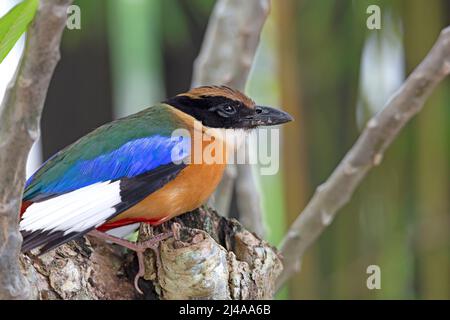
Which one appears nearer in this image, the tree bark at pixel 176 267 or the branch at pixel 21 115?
the branch at pixel 21 115

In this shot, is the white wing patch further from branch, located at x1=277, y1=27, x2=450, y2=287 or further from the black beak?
branch, located at x1=277, y1=27, x2=450, y2=287

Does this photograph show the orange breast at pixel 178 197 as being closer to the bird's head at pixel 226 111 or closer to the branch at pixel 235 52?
the bird's head at pixel 226 111

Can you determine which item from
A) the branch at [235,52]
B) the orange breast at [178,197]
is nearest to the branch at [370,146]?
the branch at [235,52]

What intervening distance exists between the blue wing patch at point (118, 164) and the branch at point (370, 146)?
18.0 inches

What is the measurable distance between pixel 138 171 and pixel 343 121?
1.26m

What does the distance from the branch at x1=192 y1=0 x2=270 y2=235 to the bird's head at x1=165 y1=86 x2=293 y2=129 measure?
0.25 m

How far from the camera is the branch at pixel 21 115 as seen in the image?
1.55 m

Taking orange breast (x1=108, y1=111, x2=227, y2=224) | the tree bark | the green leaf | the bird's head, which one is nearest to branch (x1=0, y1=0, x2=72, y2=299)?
the green leaf

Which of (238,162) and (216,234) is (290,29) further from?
(216,234)

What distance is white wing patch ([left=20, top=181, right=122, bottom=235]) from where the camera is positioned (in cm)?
207

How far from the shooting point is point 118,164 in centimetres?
237

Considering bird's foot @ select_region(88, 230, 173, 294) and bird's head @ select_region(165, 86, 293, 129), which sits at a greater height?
bird's head @ select_region(165, 86, 293, 129)

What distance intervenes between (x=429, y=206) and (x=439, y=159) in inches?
7.0

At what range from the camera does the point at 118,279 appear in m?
2.36
